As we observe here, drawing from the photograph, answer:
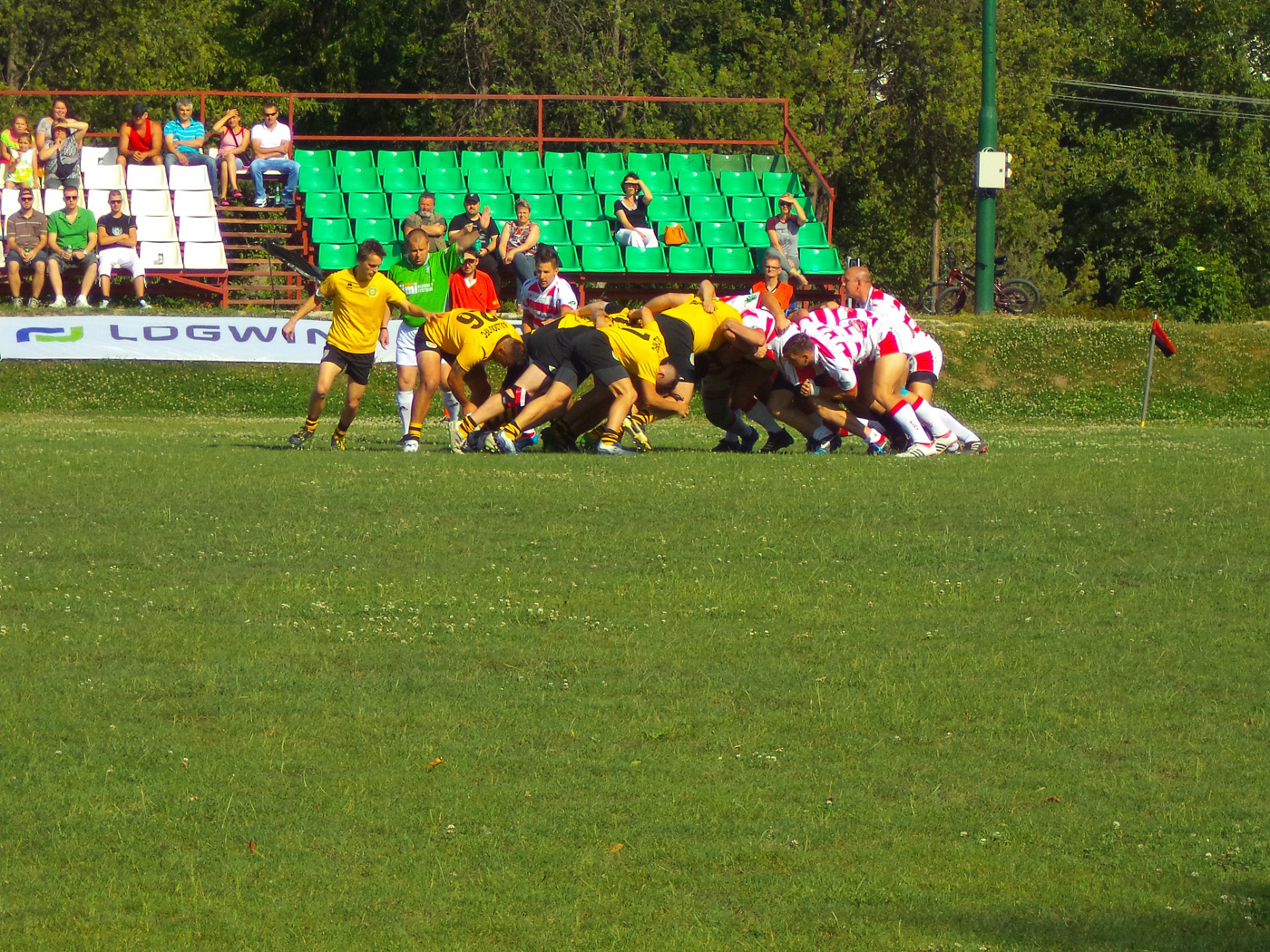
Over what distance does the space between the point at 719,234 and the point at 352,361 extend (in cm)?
1320

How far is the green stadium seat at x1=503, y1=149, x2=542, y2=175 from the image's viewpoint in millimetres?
29906

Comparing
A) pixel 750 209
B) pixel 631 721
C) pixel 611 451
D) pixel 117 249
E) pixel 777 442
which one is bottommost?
pixel 777 442

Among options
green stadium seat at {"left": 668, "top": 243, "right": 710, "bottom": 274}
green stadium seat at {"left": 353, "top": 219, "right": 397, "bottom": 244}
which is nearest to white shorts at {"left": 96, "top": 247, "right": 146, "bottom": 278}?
green stadium seat at {"left": 353, "top": 219, "right": 397, "bottom": 244}

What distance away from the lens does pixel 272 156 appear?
29.3 meters

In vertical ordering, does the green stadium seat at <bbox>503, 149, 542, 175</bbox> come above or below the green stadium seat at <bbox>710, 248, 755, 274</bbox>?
above

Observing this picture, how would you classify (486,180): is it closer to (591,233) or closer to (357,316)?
(591,233)

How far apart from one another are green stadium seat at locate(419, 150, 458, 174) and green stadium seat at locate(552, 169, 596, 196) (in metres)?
1.83

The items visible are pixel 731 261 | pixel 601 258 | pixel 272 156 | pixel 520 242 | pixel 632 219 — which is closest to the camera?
pixel 520 242

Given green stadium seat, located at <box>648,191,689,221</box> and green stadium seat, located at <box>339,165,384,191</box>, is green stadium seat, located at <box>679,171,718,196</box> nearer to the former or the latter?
green stadium seat, located at <box>648,191,689,221</box>

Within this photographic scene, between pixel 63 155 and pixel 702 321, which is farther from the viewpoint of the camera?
pixel 63 155

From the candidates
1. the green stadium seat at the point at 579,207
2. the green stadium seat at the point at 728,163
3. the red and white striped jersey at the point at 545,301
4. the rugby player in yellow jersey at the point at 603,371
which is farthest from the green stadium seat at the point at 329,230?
the rugby player in yellow jersey at the point at 603,371

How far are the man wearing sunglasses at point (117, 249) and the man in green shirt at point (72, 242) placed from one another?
21 centimetres

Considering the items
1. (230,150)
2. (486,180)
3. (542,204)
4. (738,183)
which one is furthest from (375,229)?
(738,183)

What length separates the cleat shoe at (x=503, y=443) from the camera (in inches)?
640
